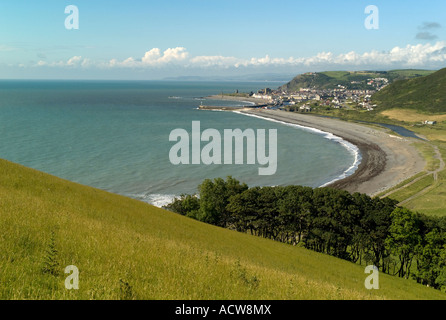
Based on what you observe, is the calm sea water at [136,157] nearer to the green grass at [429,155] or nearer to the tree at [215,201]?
the tree at [215,201]

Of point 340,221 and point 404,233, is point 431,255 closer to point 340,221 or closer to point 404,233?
point 404,233

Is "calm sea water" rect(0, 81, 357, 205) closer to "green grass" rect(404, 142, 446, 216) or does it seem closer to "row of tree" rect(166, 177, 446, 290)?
"row of tree" rect(166, 177, 446, 290)

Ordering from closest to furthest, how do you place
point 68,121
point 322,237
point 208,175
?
point 322,237, point 208,175, point 68,121

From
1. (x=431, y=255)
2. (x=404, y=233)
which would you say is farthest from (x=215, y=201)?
(x=431, y=255)

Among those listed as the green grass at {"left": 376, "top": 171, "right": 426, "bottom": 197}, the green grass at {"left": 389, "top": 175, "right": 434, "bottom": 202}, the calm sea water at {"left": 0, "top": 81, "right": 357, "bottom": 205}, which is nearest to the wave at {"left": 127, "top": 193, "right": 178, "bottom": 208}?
the calm sea water at {"left": 0, "top": 81, "right": 357, "bottom": 205}

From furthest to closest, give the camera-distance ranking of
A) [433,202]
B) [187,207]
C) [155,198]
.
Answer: [433,202] → [155,198] → [187,207]
